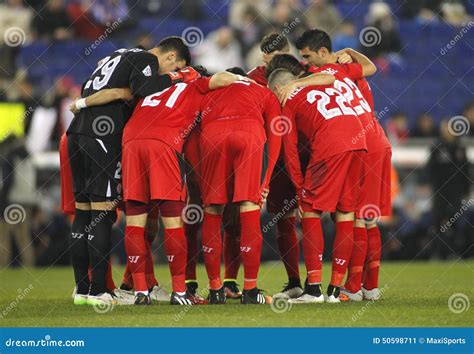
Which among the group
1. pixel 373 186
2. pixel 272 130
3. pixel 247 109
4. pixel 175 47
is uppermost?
pixel 175 47

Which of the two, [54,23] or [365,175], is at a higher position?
[54,23]

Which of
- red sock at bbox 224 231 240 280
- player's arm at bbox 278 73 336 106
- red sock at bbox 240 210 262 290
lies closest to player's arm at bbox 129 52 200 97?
player's arm at bbox 278 73 336 106

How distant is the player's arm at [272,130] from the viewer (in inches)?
399

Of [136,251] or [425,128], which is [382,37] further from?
[136,251]

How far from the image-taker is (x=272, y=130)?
1024 centimetres

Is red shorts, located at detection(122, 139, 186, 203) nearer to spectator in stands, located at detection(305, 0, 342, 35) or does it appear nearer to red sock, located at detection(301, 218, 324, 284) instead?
red sock, located at detection(301, 218, 324, 284)

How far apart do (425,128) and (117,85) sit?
9090mm

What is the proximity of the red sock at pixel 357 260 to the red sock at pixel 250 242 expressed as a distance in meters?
1.04

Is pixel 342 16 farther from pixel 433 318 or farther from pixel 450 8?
pixel 433 318

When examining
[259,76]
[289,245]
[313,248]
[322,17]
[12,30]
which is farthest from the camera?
[12,30]

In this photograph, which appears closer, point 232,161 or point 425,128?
point 232,161

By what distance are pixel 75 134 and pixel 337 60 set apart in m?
2.58

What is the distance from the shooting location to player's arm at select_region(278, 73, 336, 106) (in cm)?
1028

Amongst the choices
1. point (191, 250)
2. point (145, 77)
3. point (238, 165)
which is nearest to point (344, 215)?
point (238, 165)
